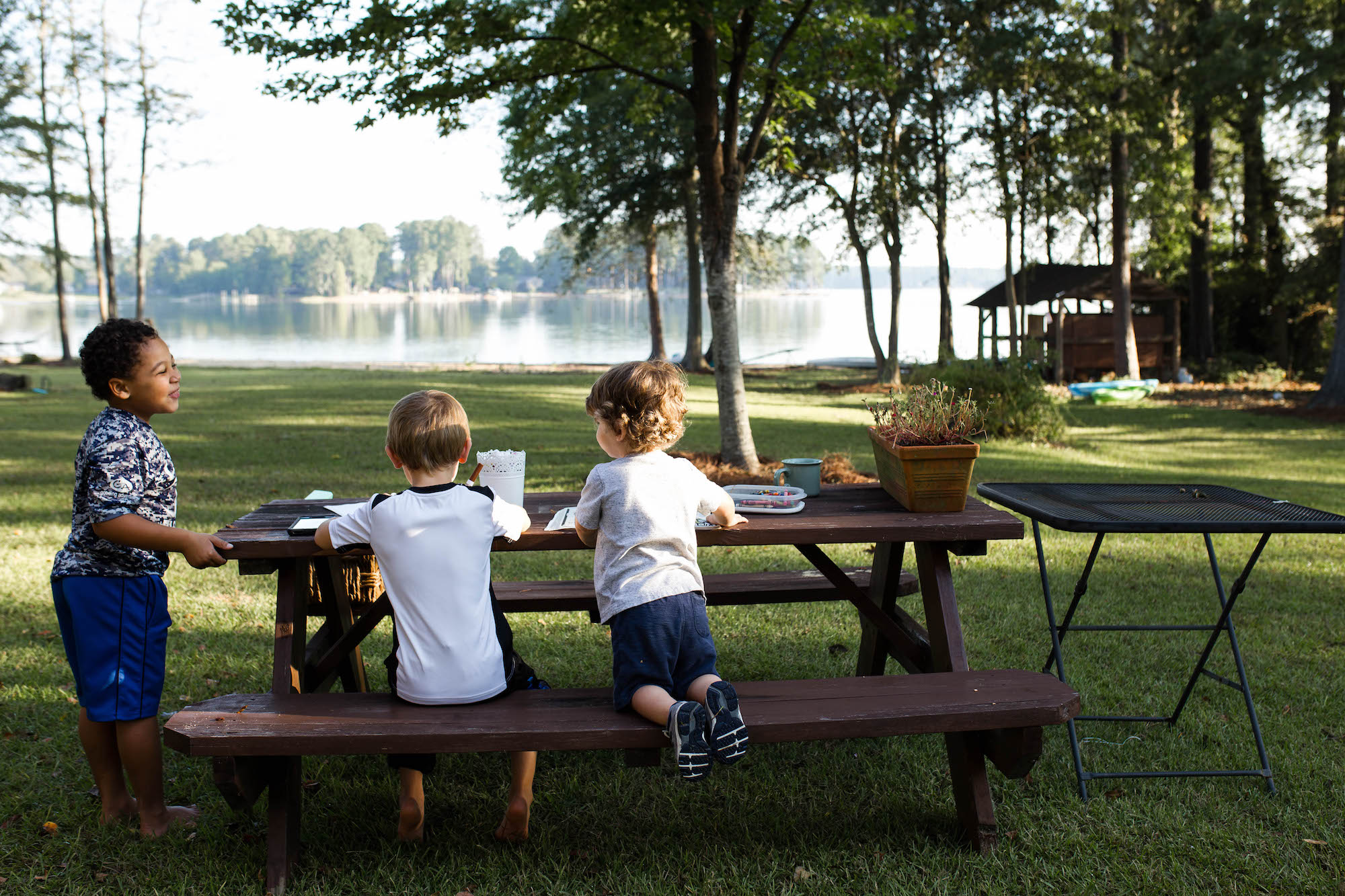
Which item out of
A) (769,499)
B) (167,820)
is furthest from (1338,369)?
(167,820)

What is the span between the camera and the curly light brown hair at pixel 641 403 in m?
2.86

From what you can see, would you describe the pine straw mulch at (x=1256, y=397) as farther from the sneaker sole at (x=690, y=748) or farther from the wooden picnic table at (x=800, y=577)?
the sneaker sole at (x=690, y=748)

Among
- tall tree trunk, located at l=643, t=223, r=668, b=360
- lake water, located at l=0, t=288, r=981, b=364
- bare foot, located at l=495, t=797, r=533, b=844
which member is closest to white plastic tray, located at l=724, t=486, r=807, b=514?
bare foot, located at l=495, t=797, r=533, b=844

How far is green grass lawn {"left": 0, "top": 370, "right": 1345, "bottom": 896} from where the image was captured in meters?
2.88

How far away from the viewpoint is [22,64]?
2731cm

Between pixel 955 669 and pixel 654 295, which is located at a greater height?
pixel 654 295

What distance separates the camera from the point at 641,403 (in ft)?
9.41

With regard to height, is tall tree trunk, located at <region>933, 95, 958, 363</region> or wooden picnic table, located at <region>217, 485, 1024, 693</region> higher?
tall tree trunk, located at <region>933, 95, 958, 363</region>

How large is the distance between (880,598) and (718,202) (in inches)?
236

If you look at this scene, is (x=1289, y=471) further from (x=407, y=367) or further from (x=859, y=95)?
(x=407, y=367)

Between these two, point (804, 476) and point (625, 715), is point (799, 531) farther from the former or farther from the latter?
point (625, 715)

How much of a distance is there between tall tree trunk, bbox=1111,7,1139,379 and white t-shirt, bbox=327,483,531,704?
845 inches

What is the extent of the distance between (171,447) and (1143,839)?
1169cm

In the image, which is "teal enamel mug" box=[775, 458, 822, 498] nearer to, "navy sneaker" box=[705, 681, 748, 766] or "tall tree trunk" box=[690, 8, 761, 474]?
"navy sneaker" box=[705, 681, 748, 766]
